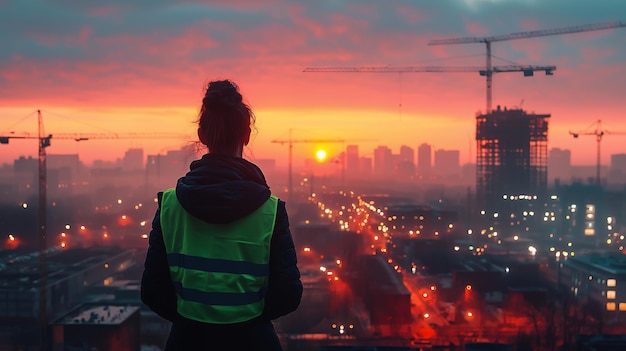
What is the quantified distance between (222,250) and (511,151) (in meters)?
18.9

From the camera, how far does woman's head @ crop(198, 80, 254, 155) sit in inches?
22.2

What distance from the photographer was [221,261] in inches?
20.6

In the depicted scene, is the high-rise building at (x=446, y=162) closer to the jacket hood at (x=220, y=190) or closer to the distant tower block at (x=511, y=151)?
the distant tower block at (x=511, y=151)

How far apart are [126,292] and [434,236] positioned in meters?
8.13

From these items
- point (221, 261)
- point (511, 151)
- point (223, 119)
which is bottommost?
point (221, 261)

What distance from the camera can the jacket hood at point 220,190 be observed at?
51 centimetres

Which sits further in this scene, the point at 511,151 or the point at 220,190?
the point at 511,151

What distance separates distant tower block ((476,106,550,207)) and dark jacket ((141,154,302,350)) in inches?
708

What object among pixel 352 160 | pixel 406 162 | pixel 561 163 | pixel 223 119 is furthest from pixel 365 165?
pixel 223 119

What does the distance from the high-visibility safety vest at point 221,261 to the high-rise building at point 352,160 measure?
27888 mm

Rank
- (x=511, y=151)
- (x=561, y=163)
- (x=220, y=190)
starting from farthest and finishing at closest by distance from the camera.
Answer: (x=561, y=163), (x=511, y=151), (x=220, y=190)

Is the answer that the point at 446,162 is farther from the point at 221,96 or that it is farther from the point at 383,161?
the point at 221,96

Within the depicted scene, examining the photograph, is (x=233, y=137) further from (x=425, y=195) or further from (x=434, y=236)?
(x=425, y=195)

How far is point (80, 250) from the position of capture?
29.2ft
